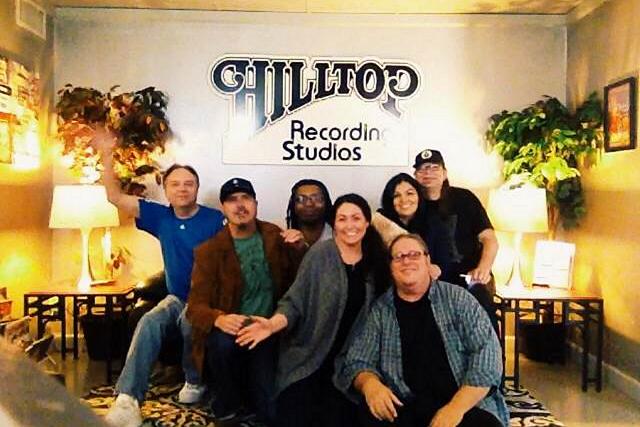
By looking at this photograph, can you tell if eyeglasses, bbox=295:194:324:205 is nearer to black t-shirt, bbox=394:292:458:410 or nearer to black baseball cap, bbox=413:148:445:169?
black baseball cap, bbox=413:148:445:169

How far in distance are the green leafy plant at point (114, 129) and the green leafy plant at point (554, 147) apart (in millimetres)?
2238

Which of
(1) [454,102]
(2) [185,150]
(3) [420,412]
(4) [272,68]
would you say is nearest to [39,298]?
(2) [185,150]

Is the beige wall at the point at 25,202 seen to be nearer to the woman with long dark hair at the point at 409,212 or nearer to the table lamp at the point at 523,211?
the woman with long dark hair at the point at 409,212

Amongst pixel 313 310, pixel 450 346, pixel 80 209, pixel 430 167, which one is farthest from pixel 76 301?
pixel 450 346

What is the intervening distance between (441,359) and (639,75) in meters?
2.06

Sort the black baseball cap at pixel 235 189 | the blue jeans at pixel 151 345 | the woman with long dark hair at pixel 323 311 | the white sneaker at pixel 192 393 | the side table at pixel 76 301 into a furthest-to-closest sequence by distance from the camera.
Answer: the side table at pixel 76 301 < the white sneaker at pixel 192 393 < the black baseball cap at pixel 235 189 < the blue jeans at pixel 151 345 < the woman with long dark hair at pixel 323 311

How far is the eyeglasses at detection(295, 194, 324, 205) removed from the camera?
388 centimetres

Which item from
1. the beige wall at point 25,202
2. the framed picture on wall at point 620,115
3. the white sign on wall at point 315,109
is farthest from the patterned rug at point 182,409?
the white sign on wall at point 315,109

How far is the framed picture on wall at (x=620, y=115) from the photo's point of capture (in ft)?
12.4

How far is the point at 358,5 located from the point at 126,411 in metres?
2.87

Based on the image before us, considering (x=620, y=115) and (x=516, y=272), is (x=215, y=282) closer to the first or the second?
(x=516, y=272)

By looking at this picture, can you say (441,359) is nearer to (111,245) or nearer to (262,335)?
(262,335)

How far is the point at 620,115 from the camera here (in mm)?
3920

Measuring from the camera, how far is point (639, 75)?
3703mm
